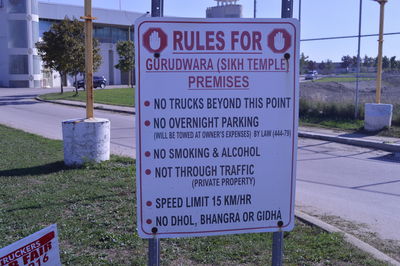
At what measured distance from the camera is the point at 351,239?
489cm

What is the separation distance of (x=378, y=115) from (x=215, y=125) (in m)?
12.5

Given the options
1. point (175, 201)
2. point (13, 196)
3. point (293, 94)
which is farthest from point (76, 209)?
point (293, 94)

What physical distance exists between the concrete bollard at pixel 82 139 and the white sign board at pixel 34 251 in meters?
5.47

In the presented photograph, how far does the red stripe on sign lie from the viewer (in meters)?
2.58

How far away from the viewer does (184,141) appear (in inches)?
106

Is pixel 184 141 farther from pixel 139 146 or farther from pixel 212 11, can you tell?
pixel 212 11

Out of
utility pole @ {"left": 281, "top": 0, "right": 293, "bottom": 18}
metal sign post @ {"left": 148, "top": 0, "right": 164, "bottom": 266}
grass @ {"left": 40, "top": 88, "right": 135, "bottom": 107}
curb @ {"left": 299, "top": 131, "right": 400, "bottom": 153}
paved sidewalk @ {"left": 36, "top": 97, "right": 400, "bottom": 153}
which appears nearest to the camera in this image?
metal sign post @ {"left": 148, "top": 0, "right": 164, "bottom": 266}

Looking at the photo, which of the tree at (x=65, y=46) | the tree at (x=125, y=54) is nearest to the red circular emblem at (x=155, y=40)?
the tree at (x=65, y=46)

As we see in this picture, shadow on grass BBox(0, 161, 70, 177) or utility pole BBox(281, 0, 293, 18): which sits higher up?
utility pole BBox(281, 0, 293, 18)

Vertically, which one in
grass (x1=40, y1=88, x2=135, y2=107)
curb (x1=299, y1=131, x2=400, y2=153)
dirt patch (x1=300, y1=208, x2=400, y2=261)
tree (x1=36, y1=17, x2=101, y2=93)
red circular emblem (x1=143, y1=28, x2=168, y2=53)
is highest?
tree (x1=36, y1=17, x2=101, y2=93)

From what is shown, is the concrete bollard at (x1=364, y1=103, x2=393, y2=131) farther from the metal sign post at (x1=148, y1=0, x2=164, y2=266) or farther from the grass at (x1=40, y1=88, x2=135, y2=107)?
the grass at (x1=40, y1=88, x2=135, y2=107)

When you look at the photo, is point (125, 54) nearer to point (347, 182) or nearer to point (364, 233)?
point (347, 182)

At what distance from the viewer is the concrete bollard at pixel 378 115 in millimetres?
13969

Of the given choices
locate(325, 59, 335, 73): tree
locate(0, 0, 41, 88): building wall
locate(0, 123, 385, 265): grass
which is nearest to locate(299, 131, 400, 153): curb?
locate(325, 59, 335, 73): tree
